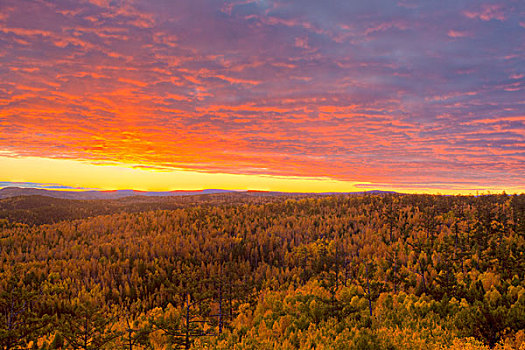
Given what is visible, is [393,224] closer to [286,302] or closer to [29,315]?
[286,302]

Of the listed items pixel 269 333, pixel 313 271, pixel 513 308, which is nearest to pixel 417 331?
pixel 513 308

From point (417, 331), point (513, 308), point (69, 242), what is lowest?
point (69, 242)

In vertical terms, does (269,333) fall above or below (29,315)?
below

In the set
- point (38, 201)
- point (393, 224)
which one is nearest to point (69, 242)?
point (393, 224)

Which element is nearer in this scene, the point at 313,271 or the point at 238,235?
the point at 313,271

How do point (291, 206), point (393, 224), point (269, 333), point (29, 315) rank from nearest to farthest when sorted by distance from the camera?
point (29, 315) < point (269, 333) < point (393, 224) < point (291, 206)

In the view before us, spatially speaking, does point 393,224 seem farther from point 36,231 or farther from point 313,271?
point 36,231

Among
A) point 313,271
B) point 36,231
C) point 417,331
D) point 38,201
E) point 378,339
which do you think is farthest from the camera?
point 38,201
